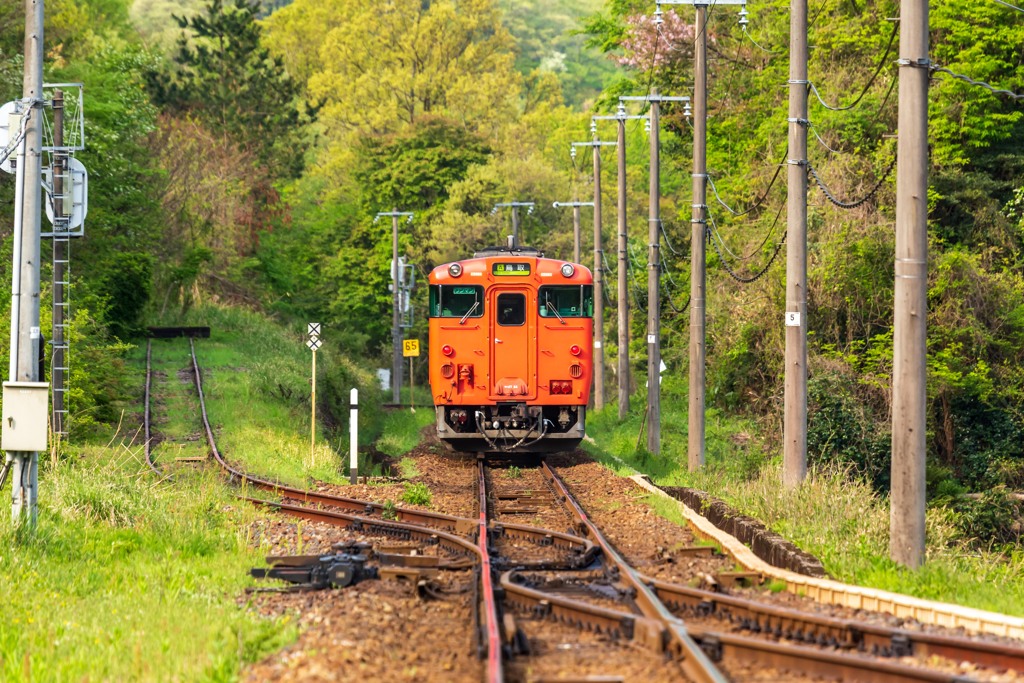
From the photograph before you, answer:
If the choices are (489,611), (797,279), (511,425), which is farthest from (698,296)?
(489,611)

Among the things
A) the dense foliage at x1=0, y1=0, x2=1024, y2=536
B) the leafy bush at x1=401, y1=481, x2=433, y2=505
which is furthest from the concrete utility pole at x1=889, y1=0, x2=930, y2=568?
the leafy bush at x1=401, y1=481, x2=433, y2=505

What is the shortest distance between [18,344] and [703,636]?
10000 mm

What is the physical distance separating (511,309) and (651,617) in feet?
45.5

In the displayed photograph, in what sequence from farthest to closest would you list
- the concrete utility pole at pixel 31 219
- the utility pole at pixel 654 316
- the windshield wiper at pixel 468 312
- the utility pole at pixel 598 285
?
the utility pole at pixel 598 285
the utility pole at pixel 654 316
the windshield wiper at pixel 468 312
the concrete utility pole at pixel 31 219

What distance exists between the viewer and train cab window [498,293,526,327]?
22594 mm

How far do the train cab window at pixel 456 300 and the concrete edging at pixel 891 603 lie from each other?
11.1 m

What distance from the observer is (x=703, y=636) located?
8.09m

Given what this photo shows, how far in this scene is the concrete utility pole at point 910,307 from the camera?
37.9ft

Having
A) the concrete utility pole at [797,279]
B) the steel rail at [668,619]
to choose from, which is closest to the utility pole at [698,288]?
the concrete utility pole at [797,279]

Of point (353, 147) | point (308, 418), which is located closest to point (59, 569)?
point (308, 418)

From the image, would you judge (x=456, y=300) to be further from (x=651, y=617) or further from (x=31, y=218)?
(x=651, y=617)

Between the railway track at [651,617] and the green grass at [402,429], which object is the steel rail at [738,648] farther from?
the green grass at [402,429]

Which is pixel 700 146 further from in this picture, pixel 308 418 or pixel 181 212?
pixel 181 212

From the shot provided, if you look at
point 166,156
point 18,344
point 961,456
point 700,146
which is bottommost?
point 961,456
